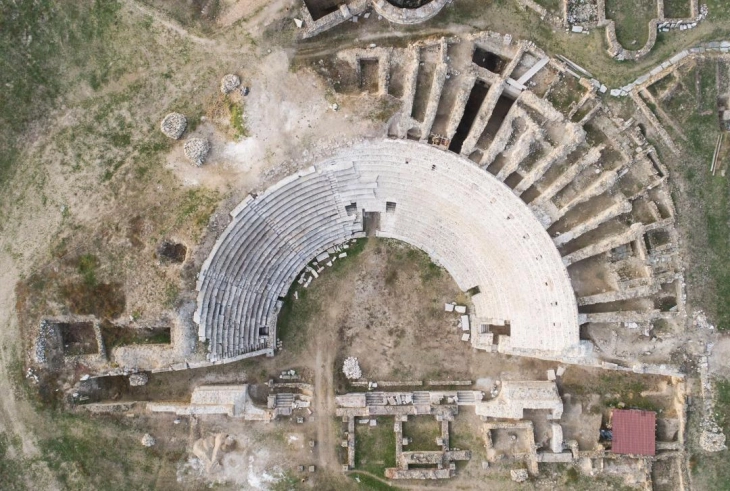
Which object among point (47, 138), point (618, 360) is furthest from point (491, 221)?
point (47, 138)

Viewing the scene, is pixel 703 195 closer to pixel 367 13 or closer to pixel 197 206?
pixel 367 13

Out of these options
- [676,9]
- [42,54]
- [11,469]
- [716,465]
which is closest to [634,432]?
[716,465]

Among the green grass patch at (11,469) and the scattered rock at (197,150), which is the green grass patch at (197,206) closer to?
the scattered rock at (197,150)

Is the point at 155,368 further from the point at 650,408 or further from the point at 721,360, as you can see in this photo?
the point at 721,360

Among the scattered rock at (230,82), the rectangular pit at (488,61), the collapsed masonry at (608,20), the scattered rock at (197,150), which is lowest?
the scattered rock at (197,150)

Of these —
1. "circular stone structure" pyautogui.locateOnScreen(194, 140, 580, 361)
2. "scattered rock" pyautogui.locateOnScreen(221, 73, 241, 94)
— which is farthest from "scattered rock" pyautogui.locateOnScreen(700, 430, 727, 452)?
"scattered rock" pyautogui.locateOnScreen(221, 73, 241, 94)

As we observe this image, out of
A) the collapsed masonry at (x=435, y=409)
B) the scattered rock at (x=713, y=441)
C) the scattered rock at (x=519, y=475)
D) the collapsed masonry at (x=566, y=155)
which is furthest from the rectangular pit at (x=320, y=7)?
the scattered rock at (x=713, y=441)

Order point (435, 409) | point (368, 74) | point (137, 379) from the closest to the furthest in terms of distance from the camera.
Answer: point (368, 74)
point (137, 379)
point (435, 409)
